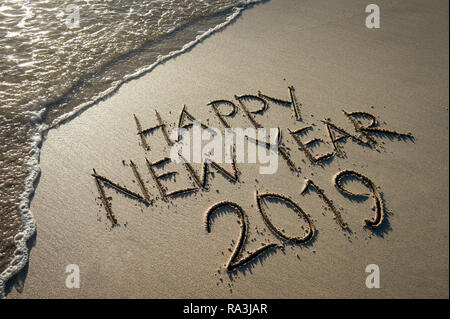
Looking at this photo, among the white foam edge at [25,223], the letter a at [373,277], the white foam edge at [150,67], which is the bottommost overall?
the letter a at [373,277]

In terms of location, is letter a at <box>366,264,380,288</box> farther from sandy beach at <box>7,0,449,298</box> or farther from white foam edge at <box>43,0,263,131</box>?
white foam edge at <box>43,0,263,131</box>

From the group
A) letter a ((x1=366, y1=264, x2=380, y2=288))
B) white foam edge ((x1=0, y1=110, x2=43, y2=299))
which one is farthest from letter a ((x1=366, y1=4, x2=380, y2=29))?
white foam edge ((x1=0, y1=110, x2=43, y2=299))

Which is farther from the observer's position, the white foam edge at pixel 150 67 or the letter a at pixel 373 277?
the white foam edge at pixel 150 67

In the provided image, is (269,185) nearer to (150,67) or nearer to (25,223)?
(25,223)

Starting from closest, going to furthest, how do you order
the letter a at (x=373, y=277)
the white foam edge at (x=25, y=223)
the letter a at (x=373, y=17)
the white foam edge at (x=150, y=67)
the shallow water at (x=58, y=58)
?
the letter a at (x=373, y=277) < the white foam edge at (x=25, y=223) < the shallow water at (x=58, y=58) < the white foam edge at (x=150, y=67) < the letter a at (x=373, y=17)

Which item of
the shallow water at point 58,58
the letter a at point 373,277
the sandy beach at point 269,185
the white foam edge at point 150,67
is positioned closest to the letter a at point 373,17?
the sandy beach at point 269,185

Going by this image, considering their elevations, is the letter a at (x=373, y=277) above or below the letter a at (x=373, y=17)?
below

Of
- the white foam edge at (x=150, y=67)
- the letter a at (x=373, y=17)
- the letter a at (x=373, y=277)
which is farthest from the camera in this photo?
the letter a at (x=373, y=17)

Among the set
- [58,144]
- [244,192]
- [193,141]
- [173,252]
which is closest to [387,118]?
[244,192]

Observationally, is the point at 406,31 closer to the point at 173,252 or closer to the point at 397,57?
the point at 397,57

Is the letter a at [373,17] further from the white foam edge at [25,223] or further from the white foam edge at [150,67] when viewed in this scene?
the white foam edge at [25,223]
